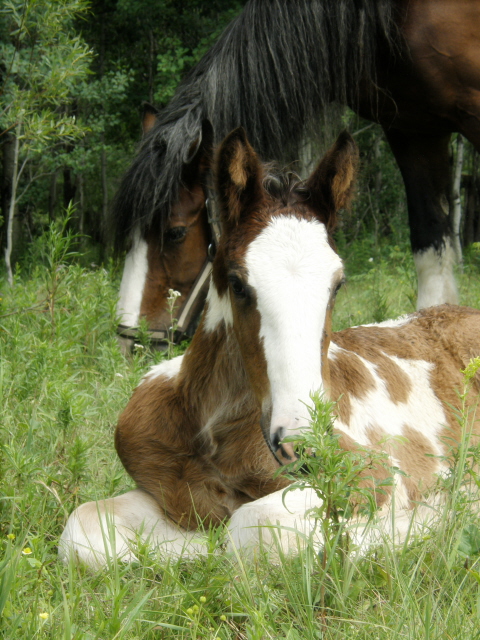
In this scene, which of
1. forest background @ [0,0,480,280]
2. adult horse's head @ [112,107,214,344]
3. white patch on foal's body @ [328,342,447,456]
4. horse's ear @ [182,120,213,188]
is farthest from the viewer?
forest background @ [0,0,480,280]

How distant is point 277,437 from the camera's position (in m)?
1.97

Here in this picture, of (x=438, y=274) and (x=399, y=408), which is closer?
(x=399, y=408)

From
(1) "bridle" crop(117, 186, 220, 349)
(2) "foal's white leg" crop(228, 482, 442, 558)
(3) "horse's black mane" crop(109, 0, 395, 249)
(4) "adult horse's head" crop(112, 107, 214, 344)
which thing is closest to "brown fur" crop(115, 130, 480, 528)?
(2) "foal's white leg" crop(228, 482, 442, 558)

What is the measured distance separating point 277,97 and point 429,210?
1.39 meters

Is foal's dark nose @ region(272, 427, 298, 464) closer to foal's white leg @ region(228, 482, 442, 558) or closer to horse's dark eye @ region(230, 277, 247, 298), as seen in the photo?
foal's white leg @ region(228, 482, 442, 558)

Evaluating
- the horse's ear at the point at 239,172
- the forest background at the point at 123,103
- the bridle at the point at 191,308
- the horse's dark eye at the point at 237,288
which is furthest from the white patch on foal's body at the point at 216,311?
the forest background at the point at 123,103

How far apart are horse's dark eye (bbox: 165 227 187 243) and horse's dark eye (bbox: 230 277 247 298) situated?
7.49 feet

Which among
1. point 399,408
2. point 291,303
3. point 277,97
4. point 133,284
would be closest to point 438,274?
point 277,97

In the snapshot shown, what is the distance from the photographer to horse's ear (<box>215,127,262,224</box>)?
2535mm

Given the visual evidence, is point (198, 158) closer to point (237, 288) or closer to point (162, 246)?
point (162, 246)

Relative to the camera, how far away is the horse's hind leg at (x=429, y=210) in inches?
192

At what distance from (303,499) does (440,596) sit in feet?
2.20

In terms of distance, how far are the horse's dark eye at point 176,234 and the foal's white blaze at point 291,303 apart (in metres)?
2.30

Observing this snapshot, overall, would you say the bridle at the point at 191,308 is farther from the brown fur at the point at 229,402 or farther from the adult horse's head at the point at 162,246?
the brown fur at the point at 229,402
